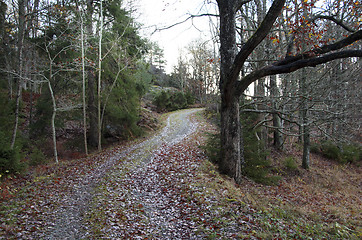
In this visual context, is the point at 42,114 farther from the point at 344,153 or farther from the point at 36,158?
the point at 344,153

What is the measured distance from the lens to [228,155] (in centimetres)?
713

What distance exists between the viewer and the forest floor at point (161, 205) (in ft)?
14.1

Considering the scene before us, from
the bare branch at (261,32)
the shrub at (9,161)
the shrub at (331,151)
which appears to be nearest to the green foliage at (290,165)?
the shrub at (331,151)

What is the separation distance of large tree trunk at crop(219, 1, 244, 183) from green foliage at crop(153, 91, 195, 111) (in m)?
24.0

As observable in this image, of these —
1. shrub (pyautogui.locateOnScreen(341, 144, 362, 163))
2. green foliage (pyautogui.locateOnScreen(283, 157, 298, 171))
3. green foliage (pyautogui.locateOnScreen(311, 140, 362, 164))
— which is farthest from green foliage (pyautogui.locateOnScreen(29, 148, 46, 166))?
shrub (pyautogui.locateOnScreen(341, 144, 362, 163))

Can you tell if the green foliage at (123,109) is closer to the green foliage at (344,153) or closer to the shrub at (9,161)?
the shrub at (9,161)

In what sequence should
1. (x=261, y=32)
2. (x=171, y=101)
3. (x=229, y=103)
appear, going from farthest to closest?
(x=171, y=101) < (x=229, y=103) < (x=261, y=32)

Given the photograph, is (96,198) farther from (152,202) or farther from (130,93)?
(130,93)

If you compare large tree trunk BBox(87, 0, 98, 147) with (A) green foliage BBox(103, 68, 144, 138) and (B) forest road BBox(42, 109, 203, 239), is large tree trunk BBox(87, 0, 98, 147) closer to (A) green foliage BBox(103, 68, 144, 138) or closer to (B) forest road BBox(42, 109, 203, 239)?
(A) green foliage BBox(103, 68, 144, 138)

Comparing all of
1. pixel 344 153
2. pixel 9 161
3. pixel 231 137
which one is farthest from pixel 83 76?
pixel 344 153

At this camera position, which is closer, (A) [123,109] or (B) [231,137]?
(B) [231,137]

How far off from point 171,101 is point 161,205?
27759mm

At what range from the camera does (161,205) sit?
18.8 ft

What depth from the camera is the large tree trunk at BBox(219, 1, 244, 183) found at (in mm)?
6723
